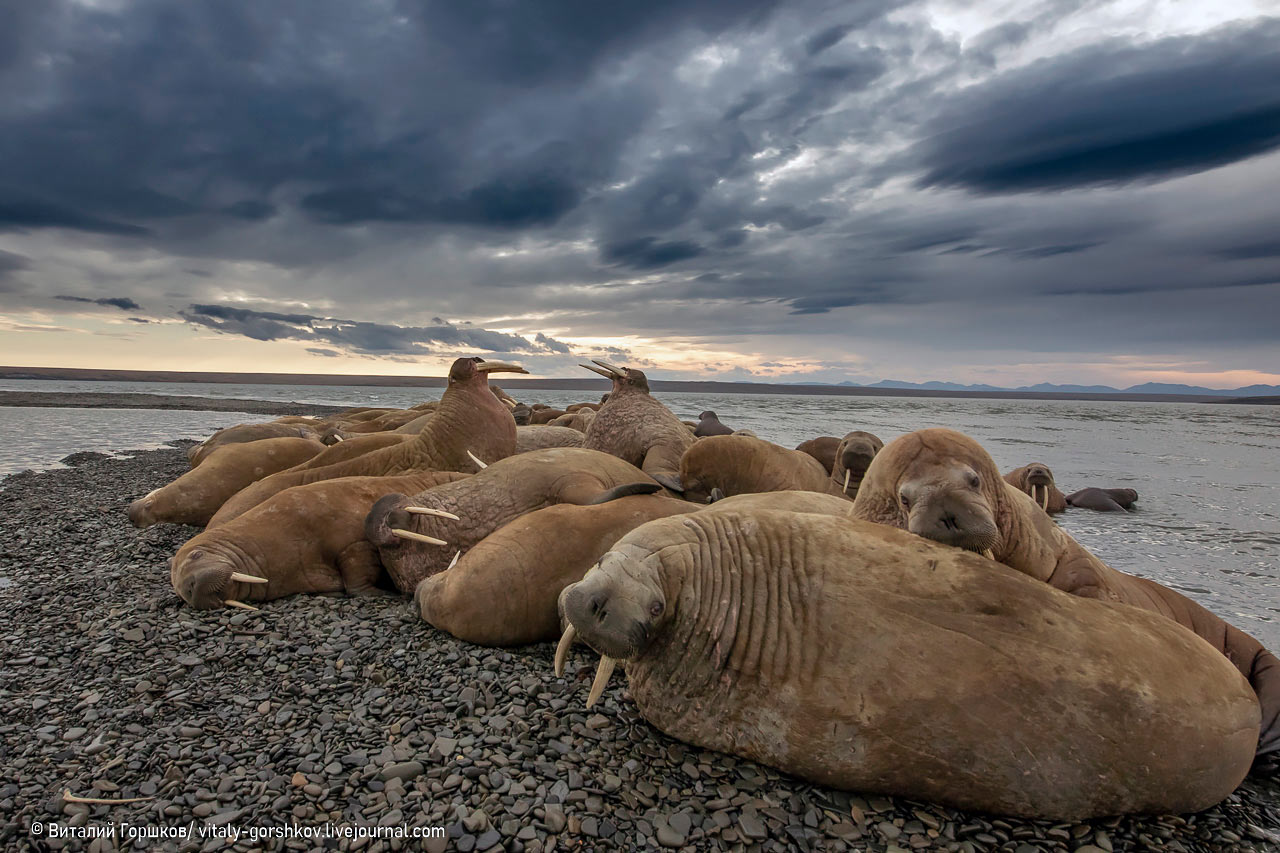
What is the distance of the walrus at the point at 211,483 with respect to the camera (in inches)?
311

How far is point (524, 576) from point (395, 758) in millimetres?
1395

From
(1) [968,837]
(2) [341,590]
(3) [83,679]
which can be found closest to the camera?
(1) [968,837]

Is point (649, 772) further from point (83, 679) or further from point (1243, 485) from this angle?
point (1243, 485)

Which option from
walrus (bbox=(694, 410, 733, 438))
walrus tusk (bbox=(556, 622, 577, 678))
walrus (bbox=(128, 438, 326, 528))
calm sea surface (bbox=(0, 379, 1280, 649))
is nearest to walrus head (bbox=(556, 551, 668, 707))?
walrus tusk (bbox=(556, 622, 577, 678))

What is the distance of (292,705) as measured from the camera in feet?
11.7

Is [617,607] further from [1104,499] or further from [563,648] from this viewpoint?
[1104,499]

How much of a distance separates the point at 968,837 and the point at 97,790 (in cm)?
355

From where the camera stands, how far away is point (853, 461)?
306 inches

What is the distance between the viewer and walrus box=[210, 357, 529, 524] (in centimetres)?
736

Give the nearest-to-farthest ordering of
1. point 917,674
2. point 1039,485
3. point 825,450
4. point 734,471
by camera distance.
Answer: point 917,674, point 734,471, point 1039,485, point 825,450

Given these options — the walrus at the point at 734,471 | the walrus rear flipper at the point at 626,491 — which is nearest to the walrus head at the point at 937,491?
the walrus rear flipper at the point at 626,491

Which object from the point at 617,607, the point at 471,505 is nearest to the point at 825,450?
the point at 471,505

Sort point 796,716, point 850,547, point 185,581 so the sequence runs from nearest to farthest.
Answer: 1. point 796,716
2. point 850,547
3. point 185,581

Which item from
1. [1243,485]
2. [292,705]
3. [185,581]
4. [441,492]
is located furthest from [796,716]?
[1243,485]
